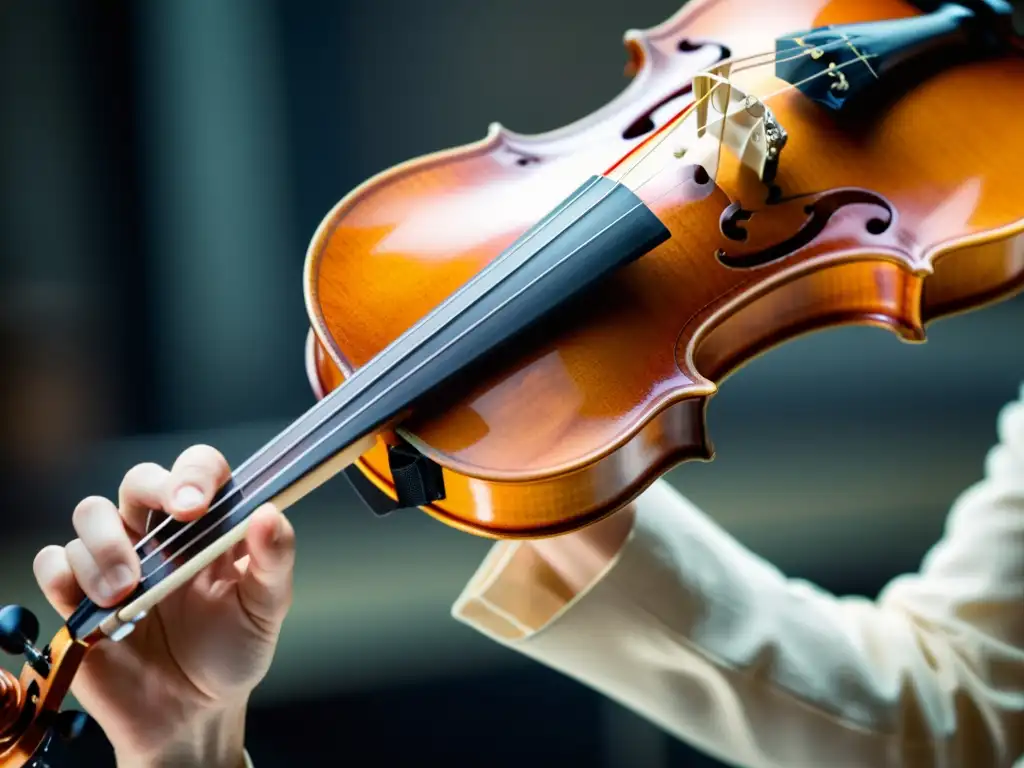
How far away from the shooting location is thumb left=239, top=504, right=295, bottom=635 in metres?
0.57

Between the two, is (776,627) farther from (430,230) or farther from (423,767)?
(423,767)

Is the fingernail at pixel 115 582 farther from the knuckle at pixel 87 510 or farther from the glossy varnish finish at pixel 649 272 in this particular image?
the glossy varnish finish at pixel 649 272

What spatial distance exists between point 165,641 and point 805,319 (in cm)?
45

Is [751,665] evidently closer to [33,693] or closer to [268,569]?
[268,569]

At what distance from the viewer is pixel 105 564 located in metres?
0.56

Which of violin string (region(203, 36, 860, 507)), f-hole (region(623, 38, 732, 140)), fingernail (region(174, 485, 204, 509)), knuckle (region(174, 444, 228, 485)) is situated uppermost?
f-hole (region(623, 38, 732, 140))

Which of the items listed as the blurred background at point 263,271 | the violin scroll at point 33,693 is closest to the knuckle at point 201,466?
the violin scroll at point 33,693

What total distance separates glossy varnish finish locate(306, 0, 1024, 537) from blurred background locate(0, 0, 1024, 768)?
79 cm

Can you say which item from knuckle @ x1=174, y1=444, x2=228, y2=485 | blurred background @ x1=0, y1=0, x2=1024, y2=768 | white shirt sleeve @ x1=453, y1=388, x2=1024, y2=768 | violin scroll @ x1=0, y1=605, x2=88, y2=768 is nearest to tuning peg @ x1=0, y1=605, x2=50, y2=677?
violin scroll @ x1=0, y1=605, x2=88, y2=768

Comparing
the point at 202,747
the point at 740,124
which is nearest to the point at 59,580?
the point at 202,747

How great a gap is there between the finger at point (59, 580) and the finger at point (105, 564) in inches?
0.8

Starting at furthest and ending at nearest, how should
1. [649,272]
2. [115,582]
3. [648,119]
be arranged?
1. [648,119]
2. [649,272]
3. [115,582]

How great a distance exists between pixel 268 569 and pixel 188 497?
71mm

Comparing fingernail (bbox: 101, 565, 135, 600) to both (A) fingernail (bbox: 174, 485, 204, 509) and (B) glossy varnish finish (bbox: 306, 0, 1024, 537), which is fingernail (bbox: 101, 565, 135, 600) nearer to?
(A) fingernail (bbox: 174, 485, 204, 509)
